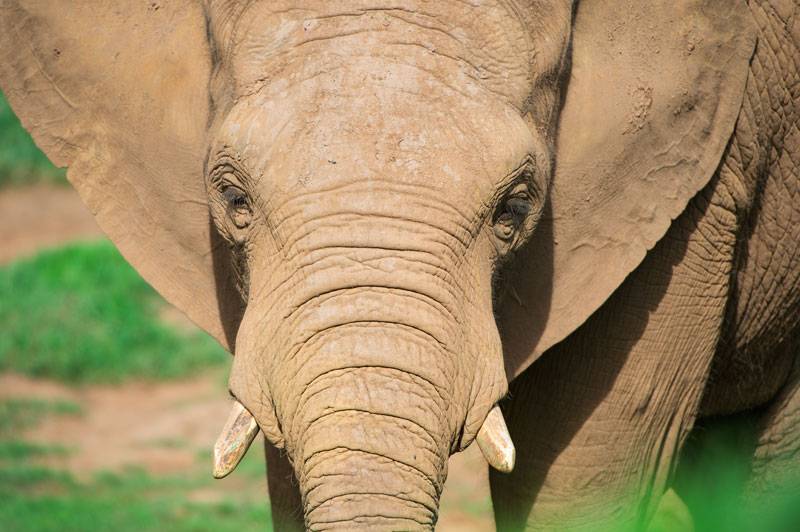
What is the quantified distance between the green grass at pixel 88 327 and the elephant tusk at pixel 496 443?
5576mm

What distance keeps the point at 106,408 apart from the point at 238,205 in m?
5.19

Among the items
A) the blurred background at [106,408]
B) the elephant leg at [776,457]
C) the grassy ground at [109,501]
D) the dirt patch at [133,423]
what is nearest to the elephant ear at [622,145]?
the elephant leg at [776,457]

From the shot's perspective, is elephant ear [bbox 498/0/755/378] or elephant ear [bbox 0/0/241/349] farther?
elephant ear [bbox 0/0/241/349]

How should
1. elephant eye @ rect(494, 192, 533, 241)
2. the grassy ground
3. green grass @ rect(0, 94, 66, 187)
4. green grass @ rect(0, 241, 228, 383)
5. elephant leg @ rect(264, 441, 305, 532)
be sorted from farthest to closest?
green grass @ rect(0, 94, 66, 187), green grass @ rect(0, 241, 228, 383), the grassy ground, elephant leg @ rect(264, 441, 305, 532), elephant eye @ rect(494, 192, 533, 241)

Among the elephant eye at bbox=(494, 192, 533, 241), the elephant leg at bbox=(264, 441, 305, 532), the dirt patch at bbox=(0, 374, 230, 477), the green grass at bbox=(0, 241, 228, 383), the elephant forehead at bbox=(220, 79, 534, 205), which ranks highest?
the green grass at bbox=(0, 241, 228, 383)

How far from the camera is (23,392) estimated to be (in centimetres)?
812

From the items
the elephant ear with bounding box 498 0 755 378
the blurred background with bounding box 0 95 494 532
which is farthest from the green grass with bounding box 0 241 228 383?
the elephant ear with bounding box 498 0 755 378

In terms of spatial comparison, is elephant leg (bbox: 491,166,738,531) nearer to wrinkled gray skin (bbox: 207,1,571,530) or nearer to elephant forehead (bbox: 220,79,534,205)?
wrinkled gray skin (bbox: 207,1,571,530)

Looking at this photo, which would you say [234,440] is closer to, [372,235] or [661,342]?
[372,235]

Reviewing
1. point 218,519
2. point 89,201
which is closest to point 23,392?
point 218,519

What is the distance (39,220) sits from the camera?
1090 cm

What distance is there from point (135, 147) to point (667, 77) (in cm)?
121

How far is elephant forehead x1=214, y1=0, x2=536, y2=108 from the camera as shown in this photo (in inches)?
116

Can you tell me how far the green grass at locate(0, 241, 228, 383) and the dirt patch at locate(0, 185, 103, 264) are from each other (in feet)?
2.75
